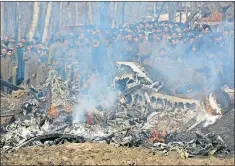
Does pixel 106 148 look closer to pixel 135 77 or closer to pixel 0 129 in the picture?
pixel 0 129

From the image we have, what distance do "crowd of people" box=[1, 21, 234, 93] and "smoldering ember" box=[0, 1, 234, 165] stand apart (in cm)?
3

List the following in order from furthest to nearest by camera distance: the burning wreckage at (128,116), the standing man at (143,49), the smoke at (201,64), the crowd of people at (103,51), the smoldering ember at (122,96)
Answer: the standing man at (143,49) → the crowd of people at (103,51) → the smoke at (201,64) → the burning wreckage at (128,116) → the smoldering ember at (122,96)

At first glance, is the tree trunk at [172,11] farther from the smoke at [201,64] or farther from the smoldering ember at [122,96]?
the smoke at [201,64]

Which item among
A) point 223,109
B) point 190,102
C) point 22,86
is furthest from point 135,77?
point 22,86

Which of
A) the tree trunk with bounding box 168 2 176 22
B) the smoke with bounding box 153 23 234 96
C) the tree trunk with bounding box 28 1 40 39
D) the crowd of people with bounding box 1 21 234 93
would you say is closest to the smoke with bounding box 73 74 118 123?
the crowd of people with bounding box 1 21 234 93

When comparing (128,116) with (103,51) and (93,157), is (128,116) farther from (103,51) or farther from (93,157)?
(103,51)

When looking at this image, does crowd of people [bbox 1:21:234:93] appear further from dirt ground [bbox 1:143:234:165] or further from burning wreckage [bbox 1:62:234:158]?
dirt ground [bbox 1:143:234:165]

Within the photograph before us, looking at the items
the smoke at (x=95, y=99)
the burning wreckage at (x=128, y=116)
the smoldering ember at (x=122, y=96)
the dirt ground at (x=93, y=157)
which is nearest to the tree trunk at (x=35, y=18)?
the smoldering ember at (x=122, y=96)

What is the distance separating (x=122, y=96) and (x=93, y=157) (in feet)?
14.9

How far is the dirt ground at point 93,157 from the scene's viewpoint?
8039mm

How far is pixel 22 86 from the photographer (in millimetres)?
14656

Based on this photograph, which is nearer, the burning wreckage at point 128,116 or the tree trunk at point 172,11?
the burning wreckage at point 128,116

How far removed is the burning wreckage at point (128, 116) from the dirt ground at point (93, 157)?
0.43 meters

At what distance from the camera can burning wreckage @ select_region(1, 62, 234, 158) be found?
9562 mm
